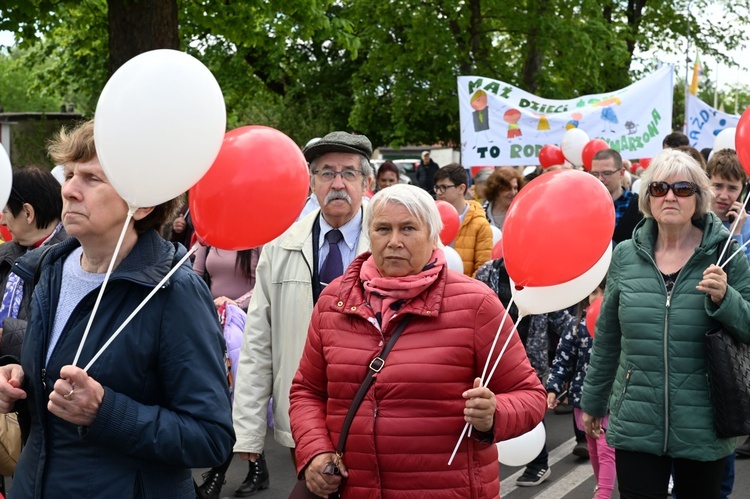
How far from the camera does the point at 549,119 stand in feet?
42.9

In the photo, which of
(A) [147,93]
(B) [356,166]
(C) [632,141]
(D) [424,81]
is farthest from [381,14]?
(A) [147,93]

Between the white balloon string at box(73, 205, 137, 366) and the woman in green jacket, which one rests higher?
the white balloon string at box(73, 205, 137, 366)

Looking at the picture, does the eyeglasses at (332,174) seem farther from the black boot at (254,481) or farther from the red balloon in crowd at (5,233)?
the red balloon in crowd at (5,233)

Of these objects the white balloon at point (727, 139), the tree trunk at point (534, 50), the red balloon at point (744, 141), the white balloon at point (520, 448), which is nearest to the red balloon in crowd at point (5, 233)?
the white balloon at point (520, 448)

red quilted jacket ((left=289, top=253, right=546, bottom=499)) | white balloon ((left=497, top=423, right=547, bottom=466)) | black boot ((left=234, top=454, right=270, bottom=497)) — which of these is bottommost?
black boot ((left=234, top=454, right=270, bottom=497))

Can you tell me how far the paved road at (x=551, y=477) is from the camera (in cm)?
642

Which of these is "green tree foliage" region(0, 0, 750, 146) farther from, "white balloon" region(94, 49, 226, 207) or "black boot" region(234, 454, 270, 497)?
"white balloon" region(94, 49, 226, 207)

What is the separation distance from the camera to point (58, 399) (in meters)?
2.57

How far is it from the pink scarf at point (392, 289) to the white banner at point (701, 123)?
11.1m

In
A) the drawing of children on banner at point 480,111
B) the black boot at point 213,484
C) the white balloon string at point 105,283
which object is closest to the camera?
the white balloon string at point 105,283

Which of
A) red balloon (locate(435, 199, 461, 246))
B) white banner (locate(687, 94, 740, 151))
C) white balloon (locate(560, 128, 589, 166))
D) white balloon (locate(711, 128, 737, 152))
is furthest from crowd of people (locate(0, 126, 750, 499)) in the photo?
white banner (locate(687, 94, 740, 151))

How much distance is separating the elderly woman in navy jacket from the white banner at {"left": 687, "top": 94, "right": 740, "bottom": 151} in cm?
1181

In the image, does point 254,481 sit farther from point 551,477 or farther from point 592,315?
point 592,315

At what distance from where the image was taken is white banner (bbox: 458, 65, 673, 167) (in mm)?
12695
